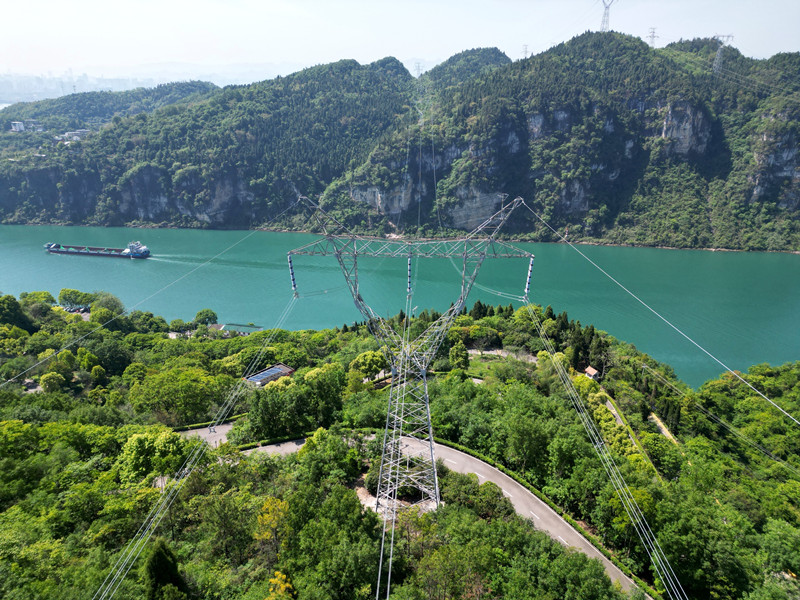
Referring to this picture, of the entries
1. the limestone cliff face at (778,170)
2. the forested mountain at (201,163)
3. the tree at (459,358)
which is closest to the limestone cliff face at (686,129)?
the limestone cliff face at (778,170)

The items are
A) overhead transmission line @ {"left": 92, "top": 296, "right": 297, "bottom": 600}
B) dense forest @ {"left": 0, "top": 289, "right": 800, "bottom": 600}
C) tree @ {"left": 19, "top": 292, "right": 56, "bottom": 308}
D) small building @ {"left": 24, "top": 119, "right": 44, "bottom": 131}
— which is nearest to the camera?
overhead transmission line @ {"left": 92, "top": 296, "right": 297, "bottom": 600}

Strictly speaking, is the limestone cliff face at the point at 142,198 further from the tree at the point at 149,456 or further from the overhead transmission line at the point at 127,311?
the tree at the point at 149,456

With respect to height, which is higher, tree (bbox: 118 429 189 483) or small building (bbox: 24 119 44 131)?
small building (bbox: 24 119 44 131)

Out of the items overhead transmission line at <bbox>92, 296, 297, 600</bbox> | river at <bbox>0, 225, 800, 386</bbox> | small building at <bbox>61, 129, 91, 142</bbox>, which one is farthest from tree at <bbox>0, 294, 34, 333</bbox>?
small building at <bbox>61, 129, 91, 142</bbox>

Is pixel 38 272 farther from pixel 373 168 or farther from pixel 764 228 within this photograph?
pixel 764 228

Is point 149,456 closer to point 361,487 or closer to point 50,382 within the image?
point 361,487

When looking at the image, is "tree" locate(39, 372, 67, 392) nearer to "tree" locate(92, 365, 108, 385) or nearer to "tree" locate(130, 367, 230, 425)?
"tree" locate(92, 365, 108, 385)

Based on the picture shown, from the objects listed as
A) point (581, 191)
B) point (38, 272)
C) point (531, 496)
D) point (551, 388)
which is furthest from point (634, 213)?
point (38, 272)
